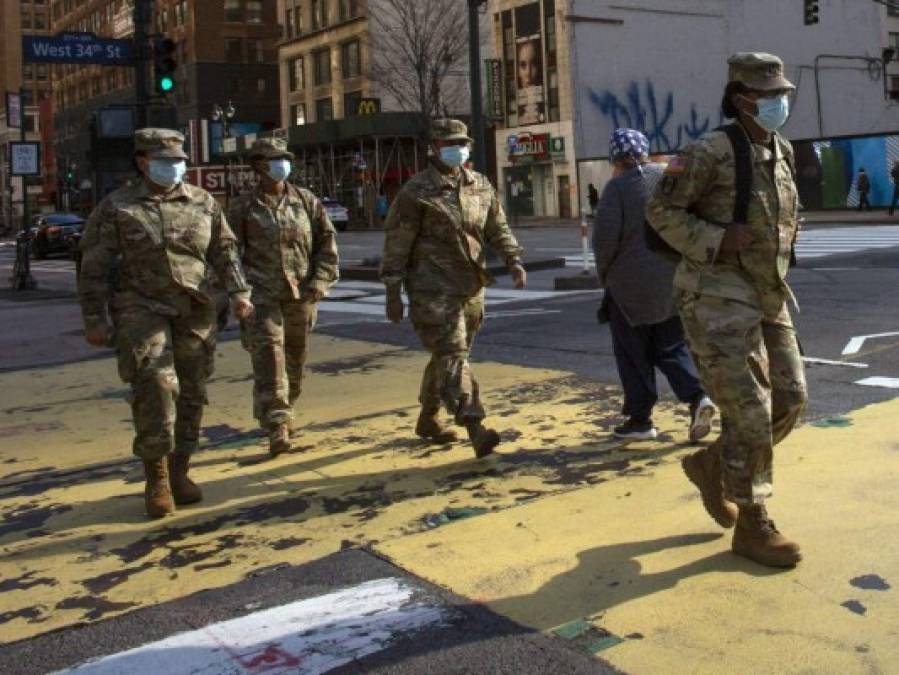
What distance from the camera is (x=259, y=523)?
5.12m

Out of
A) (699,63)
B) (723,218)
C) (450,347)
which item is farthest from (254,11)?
(723,218)

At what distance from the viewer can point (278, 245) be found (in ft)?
21.0

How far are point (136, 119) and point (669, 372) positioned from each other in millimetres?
9852

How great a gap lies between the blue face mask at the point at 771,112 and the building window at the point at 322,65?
60.3m

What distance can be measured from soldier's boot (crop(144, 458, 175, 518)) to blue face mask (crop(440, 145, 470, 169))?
225 centimetres

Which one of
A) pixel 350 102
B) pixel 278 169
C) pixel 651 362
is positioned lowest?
pixel 651 362

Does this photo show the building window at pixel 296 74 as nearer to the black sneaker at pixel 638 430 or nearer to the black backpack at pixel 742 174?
the black sneaker at pixel 638 430

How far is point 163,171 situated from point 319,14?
60.8 meters

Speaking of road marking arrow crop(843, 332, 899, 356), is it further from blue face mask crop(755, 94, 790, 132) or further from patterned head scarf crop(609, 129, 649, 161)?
blue face mask crop(755, 94, 790, 132)

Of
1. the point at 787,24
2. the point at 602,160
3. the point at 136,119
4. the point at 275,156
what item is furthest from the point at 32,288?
the point at 787,24

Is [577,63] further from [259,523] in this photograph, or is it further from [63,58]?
[259,523]

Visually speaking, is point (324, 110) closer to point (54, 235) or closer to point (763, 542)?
point (54, 235)

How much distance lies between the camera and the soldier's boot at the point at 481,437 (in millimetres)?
5898

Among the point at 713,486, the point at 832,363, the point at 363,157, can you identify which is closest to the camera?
the point at 713,486
